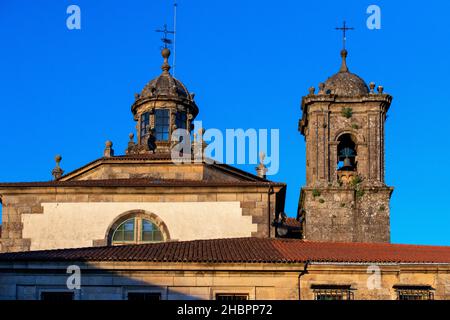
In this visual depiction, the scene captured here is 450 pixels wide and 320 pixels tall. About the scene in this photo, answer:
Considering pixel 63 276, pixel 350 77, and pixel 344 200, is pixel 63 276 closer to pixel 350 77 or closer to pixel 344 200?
pixel 344 200

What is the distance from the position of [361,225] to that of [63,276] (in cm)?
1180

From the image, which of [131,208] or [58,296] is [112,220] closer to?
[131,208]

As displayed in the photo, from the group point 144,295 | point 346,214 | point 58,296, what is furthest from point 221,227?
point 58,296

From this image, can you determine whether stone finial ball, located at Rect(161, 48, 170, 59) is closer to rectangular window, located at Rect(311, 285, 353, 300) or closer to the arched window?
the arched window

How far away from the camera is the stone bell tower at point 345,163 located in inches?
1388

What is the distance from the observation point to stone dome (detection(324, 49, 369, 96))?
122ft

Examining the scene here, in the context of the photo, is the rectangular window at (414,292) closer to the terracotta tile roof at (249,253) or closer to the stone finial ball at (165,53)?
the terracotta tile roof at (249,253)

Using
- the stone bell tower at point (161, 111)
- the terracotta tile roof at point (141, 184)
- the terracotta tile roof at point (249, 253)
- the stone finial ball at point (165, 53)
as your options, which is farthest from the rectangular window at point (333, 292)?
the stone finial ball at point (165, 53)

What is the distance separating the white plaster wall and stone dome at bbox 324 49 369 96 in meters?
5.98

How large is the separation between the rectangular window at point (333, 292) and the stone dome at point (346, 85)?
1068cm

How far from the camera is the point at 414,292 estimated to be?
28.4 m
